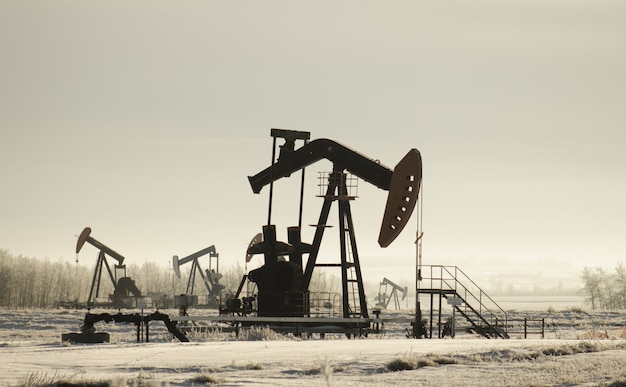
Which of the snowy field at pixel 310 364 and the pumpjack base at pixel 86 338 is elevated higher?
the pumpjack base at pixel 86 338

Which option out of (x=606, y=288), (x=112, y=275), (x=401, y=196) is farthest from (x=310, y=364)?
(x=606, y=288)

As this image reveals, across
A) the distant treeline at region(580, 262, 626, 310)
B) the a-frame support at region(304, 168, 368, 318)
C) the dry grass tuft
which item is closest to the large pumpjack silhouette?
the a-frame support at region(304, 168, 368, 318)

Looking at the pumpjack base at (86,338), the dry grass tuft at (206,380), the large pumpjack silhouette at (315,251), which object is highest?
the large pumpjack silhouette at (315,251)

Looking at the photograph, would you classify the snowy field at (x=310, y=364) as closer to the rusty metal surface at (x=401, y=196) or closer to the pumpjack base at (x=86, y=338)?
the pumpjack base at (x=86, y=338)

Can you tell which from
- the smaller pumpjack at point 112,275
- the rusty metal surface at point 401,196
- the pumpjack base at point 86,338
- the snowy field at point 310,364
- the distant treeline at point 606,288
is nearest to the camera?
the snowy field at point 310,364

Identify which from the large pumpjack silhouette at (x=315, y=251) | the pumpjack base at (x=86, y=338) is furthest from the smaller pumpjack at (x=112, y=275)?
the pumpjack base at (x=86, y=338)

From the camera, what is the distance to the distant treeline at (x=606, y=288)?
10369 cm

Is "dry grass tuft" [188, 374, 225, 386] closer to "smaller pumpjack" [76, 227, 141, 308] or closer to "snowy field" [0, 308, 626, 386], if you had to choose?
"snowy field" [0, 308, 626, 386]

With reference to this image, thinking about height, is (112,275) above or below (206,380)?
above

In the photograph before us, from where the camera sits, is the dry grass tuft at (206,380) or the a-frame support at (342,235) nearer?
the dry grass tuft at (206,380)

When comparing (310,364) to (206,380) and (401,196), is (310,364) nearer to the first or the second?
(206,380)

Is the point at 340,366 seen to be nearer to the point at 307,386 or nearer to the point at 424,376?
the point at 424,376

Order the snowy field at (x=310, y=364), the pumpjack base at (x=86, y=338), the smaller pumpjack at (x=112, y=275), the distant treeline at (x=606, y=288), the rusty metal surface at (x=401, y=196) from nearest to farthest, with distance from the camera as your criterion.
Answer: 1. the snowy field at (x=310, y=364)
2. the pumpjack base at (x=86, y=338)
3. the rusty metal surface at (x=401, y=196)
4. the smaller pumpjack at (x=112, y=275)
5. the distant treeline at (x=606, y=288)

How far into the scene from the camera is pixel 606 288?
106m
